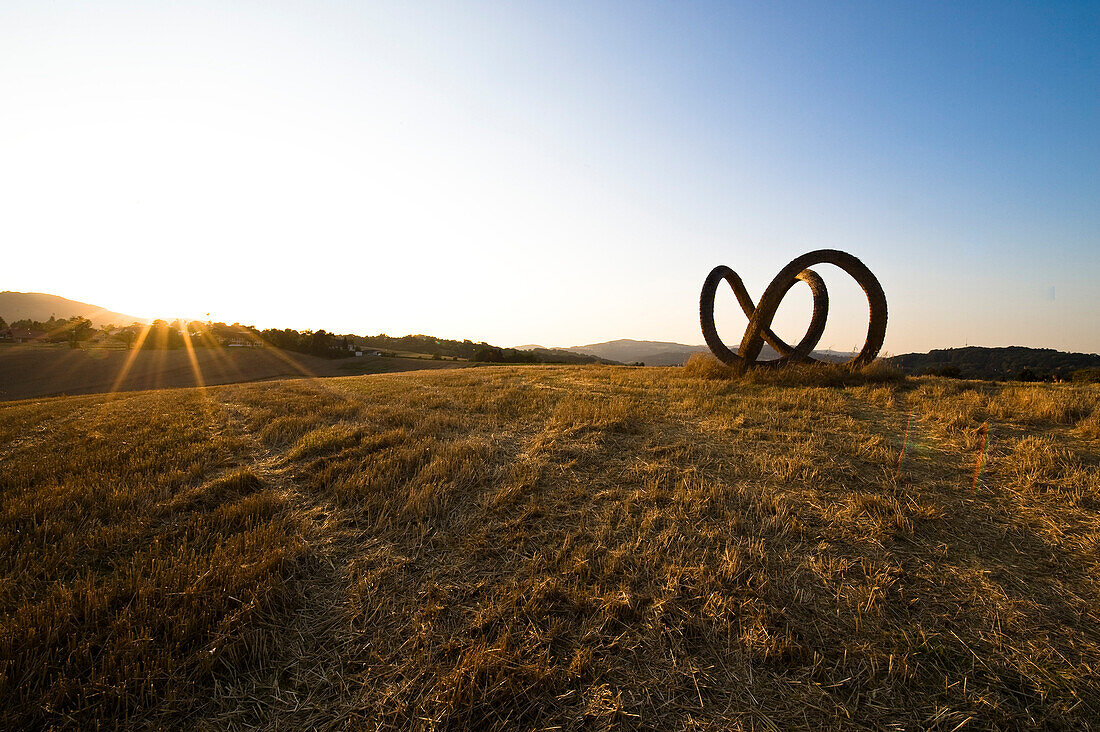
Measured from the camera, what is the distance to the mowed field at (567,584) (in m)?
2.38

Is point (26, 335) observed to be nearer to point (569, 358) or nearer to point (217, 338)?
point (217, 338)

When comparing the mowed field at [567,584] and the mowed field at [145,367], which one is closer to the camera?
the mowed field at [567,584]

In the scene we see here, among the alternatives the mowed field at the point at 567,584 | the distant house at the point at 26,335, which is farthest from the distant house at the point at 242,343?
the mowed field at the point at 567,584

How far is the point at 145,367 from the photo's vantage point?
3988cm

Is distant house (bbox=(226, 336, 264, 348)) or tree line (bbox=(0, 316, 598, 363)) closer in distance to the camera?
tree line (bbox=(0, 316, 598, 363))

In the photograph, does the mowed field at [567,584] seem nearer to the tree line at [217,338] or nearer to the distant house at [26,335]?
the tree line at [217,338]

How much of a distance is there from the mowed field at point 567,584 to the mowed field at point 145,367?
34.9 metres

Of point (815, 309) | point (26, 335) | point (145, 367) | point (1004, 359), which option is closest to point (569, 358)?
point (1004, 359)

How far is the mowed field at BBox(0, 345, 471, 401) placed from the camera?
1312 inches

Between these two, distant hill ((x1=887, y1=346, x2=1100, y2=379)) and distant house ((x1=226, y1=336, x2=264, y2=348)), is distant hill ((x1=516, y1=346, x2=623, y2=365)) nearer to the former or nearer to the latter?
distant hill ((x1=887, y1=346, x2=1100, y2=379))

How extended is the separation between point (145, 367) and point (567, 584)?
180ft

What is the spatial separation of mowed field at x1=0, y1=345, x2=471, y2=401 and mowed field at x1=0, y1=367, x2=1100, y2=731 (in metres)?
34.9

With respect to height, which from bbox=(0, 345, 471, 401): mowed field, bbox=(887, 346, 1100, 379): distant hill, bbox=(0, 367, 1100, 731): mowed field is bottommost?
bbox=(0, 345, 471, 401): mowed field

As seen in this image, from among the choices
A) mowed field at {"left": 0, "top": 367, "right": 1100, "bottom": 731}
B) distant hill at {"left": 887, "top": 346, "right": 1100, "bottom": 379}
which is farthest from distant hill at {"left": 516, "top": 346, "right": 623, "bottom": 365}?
mowed field at {"left": 0, "top": 367, "right": 1100, "bottom": 731}
